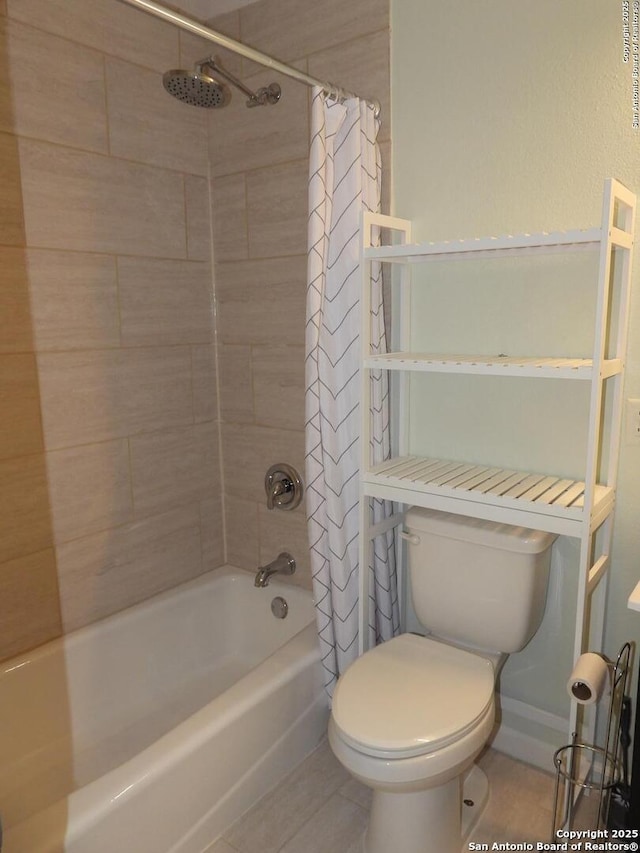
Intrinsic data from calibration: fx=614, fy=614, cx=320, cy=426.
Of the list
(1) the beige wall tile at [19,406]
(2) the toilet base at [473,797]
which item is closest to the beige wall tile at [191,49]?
Result: (1) the beige wall tile at [19,406]

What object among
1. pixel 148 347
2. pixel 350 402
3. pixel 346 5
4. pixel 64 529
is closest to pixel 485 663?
pixel 350 402

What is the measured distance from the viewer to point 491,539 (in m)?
1.64

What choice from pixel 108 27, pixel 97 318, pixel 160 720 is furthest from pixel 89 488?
pixel 108 27

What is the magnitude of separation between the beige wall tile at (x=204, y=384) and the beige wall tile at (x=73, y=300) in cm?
36

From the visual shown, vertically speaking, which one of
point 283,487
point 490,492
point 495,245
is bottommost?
point 283,487

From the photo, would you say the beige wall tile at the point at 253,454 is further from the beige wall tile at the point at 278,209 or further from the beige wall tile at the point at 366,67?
the beige wall tile at the point at 366,67

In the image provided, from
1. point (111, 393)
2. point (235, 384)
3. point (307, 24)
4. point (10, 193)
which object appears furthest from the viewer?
point (235, 384)

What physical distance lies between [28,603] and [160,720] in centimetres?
60

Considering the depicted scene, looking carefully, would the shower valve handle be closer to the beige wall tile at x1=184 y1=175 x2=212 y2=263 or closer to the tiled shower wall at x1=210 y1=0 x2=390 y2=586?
the tiled shower wall at x1=210 y1=0 x2=390 y2=586

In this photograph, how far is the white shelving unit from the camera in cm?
141

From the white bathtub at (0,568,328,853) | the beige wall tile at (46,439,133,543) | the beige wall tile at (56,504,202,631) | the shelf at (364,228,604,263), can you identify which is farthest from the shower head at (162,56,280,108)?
the white bathtub at (0,568,328,853)

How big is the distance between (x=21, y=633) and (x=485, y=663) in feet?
4.55

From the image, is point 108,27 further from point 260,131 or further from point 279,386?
point 279,386

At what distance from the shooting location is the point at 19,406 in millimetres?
1820
